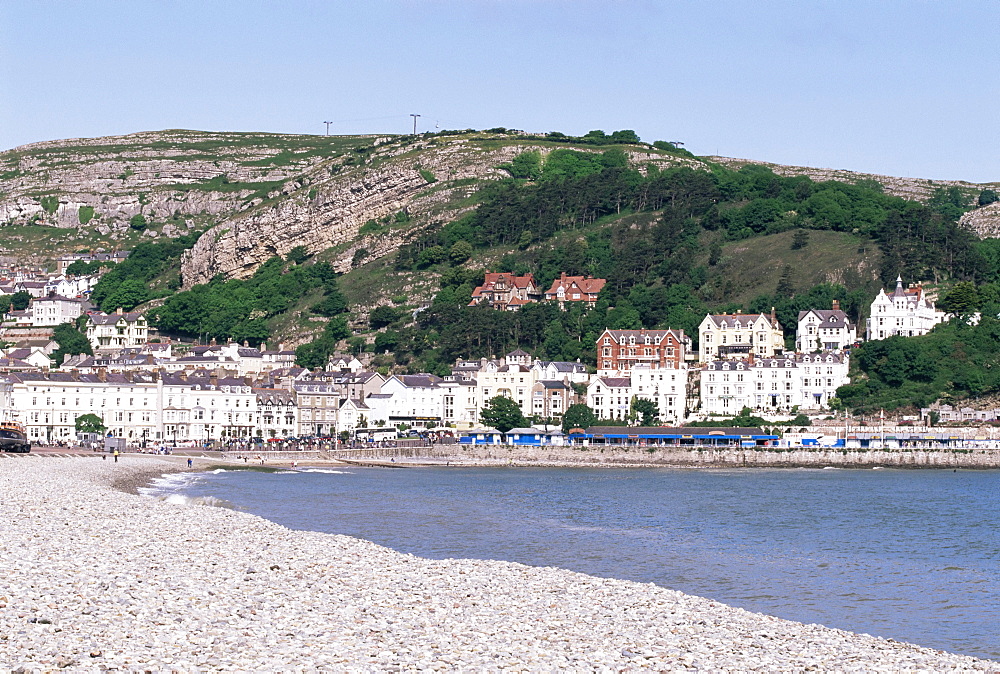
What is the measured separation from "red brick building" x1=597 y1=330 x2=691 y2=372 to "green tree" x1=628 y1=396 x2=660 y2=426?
24.3 ft

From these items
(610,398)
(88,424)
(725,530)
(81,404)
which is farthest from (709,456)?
(725,530)

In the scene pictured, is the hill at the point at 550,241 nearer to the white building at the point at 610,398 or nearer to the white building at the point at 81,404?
the white building at the point at 610,398

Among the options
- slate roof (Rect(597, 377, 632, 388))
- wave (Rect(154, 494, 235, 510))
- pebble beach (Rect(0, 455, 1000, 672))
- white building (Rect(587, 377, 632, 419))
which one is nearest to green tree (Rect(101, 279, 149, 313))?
white building (Rect(587, 377, 632, 419))

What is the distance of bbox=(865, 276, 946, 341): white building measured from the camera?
11719cm

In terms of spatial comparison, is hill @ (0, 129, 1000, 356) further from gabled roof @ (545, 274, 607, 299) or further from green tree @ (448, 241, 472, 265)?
gabled roof @ (545, 274, 607, 299)

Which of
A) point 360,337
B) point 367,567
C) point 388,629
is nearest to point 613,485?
point 367,567

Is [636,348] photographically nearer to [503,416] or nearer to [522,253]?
[503,416]

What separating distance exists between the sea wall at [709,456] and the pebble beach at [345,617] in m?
68.7

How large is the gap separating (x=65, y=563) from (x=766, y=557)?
18.1 metres

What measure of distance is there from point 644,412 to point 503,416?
36.5 feet

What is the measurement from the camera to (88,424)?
106m

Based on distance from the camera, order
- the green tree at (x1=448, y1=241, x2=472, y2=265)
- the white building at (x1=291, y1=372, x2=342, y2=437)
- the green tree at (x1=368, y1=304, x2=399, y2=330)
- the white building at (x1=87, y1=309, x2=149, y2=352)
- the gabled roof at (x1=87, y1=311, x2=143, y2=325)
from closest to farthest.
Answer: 1. the white building at (x1=291, y1=372, x2=342, y2=437)
2. the green tree at (x1=368, y1=304, x2=399, y2=330)
3. the white building at (x1=87, y1=309, x2=149, y2=352)
4. the gabled roof at (x1=87, y1=311, x2=143, y2=325)
5. the green tree at (x1=448, y1=241, x2=472, y2=265)

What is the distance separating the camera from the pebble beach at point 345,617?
17047mm

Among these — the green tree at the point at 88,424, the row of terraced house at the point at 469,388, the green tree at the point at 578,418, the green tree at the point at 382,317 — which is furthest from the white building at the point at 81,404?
the green tree at the point at 382,317
